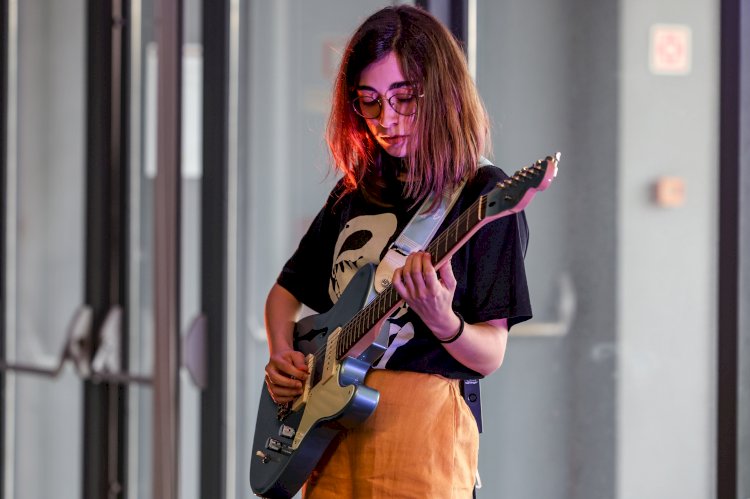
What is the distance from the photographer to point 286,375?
1712 mm

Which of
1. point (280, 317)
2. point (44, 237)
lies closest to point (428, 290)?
point (280, 317)

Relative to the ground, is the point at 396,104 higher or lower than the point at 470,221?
higher

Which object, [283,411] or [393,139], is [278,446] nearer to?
[283,411]

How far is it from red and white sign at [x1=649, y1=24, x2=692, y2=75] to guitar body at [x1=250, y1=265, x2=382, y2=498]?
724 millimetres

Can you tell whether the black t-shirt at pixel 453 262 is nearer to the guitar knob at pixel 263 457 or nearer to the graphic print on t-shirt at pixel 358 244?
the graphic print on t-shirt at pixel 358 244

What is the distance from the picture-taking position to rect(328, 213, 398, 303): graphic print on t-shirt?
1627mm

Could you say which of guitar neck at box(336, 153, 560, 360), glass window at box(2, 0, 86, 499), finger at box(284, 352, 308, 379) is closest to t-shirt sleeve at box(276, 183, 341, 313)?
finger at box(284, 352, 308, 379)

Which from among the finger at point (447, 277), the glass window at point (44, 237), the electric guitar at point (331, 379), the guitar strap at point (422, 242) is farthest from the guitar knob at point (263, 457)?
the glass window at point (44, 237)

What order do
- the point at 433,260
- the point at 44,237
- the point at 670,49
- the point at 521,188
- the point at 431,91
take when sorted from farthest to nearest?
the point at 44,237, the point at 670,49, the point at 431,91, the point at 433,260, the point at 521,188

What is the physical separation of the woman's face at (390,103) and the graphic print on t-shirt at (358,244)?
0.11 meters

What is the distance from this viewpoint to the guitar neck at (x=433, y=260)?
1400mm

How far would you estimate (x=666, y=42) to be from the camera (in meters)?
1.96

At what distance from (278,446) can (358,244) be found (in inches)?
12.6

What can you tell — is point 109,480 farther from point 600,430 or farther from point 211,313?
point 600,430
